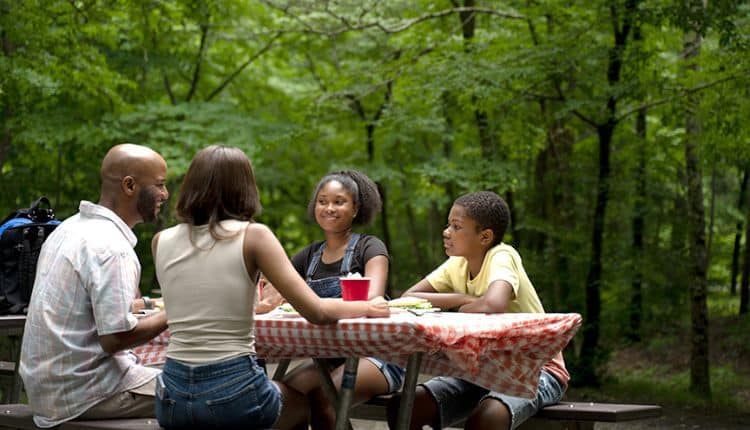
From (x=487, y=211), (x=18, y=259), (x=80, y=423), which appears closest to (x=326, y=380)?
(x=80, y=423)

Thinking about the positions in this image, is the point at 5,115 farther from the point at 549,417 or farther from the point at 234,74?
the point at 549,417

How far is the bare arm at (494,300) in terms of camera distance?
4020 millimetres

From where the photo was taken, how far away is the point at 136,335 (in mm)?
3357

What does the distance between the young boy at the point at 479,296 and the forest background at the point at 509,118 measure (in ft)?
13.0

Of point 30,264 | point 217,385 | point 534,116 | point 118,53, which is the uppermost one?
point 118,53

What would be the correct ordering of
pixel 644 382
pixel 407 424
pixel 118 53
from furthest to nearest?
1. pixel 118 53
2. pixel 644 382
3. pixel 407 424

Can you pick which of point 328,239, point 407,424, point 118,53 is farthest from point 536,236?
point 407,424

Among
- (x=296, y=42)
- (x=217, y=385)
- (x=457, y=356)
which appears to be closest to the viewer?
(x=217, y=385)

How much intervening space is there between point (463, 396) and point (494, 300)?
432 mm

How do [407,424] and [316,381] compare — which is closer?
[407,424]

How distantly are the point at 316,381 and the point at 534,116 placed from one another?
6.95m

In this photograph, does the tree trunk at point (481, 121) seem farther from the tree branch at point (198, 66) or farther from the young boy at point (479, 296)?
the young boy at point (479, 296)

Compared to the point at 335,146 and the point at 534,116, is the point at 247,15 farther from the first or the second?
the point at 534,116

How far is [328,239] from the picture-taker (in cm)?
470
